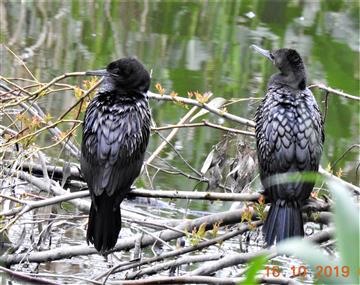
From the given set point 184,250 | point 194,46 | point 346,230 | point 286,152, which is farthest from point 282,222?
point 194,46

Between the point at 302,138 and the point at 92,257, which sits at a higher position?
the point at 302,138

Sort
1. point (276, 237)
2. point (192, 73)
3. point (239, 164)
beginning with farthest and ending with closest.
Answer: point (192, 73) → point (239, 164) → point (276, 237)

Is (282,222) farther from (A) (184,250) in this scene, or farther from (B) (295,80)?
(B) (295,80)

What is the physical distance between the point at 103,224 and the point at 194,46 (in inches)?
262

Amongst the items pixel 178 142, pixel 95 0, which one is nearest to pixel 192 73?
pixel 178 142

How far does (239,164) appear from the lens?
4.91 m

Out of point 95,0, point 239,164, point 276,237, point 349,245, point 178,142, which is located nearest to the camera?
point 349,245

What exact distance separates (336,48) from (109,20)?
9.24ft

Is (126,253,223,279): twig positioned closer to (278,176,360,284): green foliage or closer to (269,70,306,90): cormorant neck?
(269,70,306,90): cormorant neck

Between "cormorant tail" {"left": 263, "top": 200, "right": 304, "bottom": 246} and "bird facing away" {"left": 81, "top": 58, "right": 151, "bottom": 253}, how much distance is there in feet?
2.14

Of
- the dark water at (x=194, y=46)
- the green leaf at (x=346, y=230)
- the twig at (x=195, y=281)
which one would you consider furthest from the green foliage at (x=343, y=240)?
the dark water at (x=194, y=46)

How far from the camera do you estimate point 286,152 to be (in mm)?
4074

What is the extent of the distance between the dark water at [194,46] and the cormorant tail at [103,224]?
1987mm

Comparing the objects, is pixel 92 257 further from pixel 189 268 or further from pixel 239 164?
pixel 239 164
